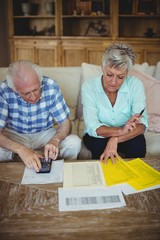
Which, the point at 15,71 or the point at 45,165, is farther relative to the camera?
the point at 15,71

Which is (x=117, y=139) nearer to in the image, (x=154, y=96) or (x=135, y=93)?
(x=135, y=93)

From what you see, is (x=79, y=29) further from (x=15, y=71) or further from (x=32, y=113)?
(x=15, y=71)

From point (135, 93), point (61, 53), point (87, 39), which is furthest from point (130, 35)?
point (135, 93)

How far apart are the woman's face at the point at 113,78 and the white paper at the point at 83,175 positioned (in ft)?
1.61

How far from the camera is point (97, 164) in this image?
140 centimetres

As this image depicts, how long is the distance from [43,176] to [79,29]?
3.71 metres

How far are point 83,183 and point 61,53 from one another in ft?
11.1

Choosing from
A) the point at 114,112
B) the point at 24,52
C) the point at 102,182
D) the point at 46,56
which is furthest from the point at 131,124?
the point at 24,52

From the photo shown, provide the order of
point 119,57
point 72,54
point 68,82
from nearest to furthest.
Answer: point 119,57, point 68,82, point 72,54

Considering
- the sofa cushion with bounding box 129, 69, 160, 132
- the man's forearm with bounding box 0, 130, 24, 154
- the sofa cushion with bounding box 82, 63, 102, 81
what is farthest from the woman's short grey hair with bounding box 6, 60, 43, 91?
the sofa cushion with bounding box 129, 69, 160, 132

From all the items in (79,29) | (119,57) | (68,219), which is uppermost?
(79,29)

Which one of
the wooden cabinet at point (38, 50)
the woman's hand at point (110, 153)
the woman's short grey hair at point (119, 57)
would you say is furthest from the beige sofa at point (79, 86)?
the wooden cabinet at point (38, 50)

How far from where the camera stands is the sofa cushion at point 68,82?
2324mm

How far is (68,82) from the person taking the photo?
2332 millimetres
